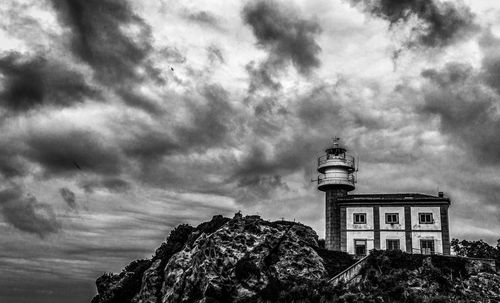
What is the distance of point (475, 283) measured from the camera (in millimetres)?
45250

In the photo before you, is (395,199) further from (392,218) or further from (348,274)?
(348,274)

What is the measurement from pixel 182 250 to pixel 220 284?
8.61m

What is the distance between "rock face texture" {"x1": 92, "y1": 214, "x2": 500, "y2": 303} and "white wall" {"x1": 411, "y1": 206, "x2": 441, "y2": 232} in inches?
192

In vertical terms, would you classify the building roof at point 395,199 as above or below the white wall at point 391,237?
above

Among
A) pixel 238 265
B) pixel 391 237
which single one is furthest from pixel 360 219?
pixel 238 265

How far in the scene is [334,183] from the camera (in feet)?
179

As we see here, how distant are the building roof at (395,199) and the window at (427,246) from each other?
150 inches

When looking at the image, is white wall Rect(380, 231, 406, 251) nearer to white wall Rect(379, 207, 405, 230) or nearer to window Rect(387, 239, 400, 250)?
window Rect(387, 239, 400, 250)

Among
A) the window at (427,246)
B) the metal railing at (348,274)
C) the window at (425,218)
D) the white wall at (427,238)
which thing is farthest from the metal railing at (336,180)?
the metal railing at (348,274)

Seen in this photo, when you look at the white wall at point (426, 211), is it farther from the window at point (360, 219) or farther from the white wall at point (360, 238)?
the window at point (360, 219)

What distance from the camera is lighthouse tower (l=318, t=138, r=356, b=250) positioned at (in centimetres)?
5325

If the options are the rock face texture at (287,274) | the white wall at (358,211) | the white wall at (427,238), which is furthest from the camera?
the white wall at (358,211)

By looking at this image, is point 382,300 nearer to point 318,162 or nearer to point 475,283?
point 475,283

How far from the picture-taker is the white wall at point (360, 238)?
51347 millimetres
